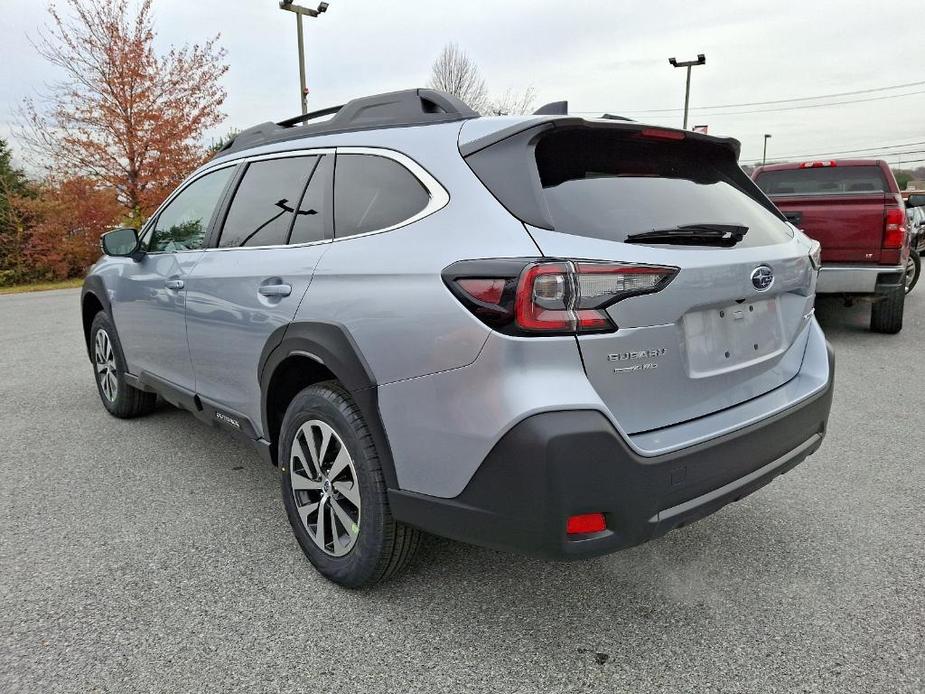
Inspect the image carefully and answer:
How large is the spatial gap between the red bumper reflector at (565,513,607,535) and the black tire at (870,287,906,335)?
681 centimetres

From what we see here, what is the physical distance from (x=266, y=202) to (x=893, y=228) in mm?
6570

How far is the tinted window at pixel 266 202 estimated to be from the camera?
2949 millimetres

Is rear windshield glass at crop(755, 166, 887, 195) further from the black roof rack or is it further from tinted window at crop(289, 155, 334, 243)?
tinted window at crop(289, 155, 334, 243)

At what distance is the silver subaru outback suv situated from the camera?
193cm

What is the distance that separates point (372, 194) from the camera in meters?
2.53

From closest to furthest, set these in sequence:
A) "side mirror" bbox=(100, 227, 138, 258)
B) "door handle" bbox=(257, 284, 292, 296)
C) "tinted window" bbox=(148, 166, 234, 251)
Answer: "door handle" bbox=(257, 284, 292, 296) < "tinted window" bbox=(148, 166, 234, 251) < "side mirror" bbox=(100, 227, 138, 258)

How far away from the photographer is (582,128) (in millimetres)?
2248

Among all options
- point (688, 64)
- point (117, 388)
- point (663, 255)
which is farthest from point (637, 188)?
point (688, 64)

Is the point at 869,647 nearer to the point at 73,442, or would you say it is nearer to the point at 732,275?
the point at 732,275

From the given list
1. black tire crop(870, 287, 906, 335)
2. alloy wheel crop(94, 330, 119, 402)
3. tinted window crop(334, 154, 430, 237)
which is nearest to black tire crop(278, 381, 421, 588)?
tinted window crop(334, 154, 430, 237)

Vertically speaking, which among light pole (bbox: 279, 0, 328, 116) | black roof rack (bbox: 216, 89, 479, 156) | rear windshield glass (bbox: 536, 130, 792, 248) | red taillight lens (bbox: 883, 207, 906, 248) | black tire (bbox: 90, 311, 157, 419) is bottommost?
black tire (bbox: 90, 311, 157, 419)

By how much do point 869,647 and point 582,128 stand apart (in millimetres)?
1940

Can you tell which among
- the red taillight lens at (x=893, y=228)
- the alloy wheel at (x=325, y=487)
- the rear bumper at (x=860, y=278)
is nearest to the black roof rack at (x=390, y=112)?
the alloy wheel at (x=325, y=487)

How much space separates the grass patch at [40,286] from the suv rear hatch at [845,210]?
58.7ft
